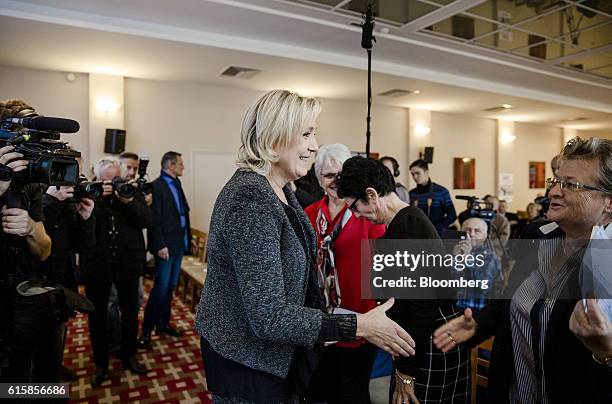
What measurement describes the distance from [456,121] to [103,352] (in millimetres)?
8788

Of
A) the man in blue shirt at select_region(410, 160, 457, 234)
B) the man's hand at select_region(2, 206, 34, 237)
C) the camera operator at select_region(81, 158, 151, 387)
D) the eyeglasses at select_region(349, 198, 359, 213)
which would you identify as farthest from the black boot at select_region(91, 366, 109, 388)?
the man in blue shirt at select_region(410, 160, 457, 234)

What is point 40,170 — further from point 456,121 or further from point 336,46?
point 456,121

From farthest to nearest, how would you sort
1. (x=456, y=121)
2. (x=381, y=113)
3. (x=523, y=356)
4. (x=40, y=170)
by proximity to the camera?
(x=456, y=121) → (x=381, y=113) → (x=40, y=170) → (x=523, y=356)

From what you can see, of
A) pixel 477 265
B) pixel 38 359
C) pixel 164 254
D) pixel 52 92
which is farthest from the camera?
pixel 52 92

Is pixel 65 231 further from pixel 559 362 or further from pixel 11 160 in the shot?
pixel 559 362

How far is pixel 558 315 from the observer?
1.16 meters

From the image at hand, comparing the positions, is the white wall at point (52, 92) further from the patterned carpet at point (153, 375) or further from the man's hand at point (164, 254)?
the patterned carpet at point (153, 375)

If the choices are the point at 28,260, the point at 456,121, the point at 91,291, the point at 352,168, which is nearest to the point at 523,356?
the point at 352,168

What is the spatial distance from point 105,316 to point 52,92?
4533mm

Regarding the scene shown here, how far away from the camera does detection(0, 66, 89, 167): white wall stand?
5.85 meters

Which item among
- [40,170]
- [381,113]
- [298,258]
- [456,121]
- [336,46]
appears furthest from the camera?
[456,121]

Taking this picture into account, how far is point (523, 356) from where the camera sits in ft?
4.06

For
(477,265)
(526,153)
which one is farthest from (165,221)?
(526,153)

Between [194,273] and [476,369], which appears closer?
[476,369]
